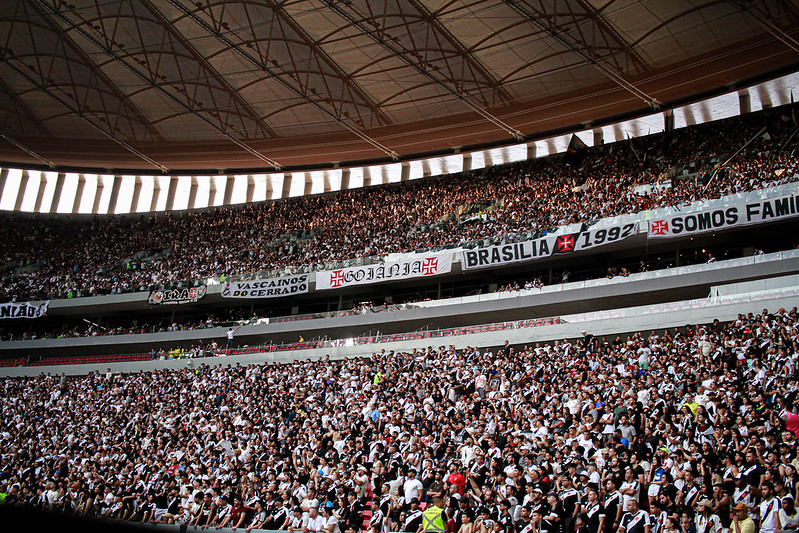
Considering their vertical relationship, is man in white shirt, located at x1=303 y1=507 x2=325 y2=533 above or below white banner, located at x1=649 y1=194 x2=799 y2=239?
below

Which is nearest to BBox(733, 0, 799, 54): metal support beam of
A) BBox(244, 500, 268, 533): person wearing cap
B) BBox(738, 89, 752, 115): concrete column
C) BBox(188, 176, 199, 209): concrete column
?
BBox(738, 89, 752, 115): concrete column

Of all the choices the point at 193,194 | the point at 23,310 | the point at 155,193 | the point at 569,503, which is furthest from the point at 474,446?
the point at 155,193

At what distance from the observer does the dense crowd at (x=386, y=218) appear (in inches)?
1262

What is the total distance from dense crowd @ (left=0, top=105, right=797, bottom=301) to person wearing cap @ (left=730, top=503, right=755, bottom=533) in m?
20.4

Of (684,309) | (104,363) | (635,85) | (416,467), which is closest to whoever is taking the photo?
(416,467)

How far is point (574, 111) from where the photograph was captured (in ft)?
122

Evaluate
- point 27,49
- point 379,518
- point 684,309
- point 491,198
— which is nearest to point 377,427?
point 379,518

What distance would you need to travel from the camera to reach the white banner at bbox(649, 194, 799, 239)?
25.4 metres

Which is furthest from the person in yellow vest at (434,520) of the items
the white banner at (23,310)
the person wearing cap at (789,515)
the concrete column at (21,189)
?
the concrete column at (21,189)

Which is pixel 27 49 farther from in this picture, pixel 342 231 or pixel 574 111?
pixel 574 111

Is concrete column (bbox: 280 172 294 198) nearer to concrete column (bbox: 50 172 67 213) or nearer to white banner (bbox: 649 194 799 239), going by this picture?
concrete column (bbox: 50 172 67 213)

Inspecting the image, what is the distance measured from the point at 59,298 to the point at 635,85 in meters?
36.3

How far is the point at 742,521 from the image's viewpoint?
371 inches

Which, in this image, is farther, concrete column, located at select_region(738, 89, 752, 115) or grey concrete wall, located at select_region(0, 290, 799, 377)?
concrete column, located at select_region(738, 89, 752, 115)
